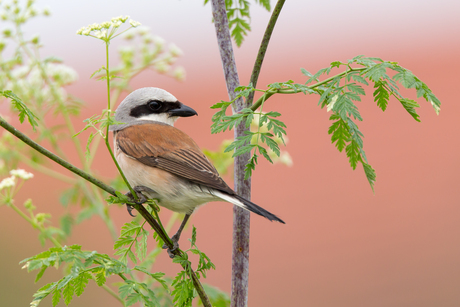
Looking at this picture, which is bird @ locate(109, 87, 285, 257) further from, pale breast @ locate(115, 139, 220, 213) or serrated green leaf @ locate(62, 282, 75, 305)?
serrated green leaf @ locate(62, 282, 75, 305)

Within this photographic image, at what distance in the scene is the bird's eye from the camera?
261 centimetres

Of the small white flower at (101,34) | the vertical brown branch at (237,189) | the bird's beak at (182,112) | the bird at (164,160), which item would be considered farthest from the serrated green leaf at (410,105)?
the bird's beak at (182,112)

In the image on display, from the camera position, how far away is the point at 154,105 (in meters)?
2.62

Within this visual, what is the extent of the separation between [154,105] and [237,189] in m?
1.17

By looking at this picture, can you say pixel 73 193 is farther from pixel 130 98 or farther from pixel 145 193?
pixel 145 193

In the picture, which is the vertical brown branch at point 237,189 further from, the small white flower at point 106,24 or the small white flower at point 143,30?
the small white flower at point 143,30

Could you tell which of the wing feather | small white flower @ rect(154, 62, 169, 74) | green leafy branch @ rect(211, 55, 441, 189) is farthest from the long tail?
small white flower @ rect(154, 62, 169, 74)

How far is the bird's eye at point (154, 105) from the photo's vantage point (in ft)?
8.56

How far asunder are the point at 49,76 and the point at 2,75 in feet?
0.87

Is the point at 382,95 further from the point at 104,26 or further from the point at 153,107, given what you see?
the point at 153,107

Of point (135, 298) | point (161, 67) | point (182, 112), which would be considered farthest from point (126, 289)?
point (161, 67)

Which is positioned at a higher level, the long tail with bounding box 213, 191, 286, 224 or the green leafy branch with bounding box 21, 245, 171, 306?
the long tail with bounding box 213, 191, 286, 224

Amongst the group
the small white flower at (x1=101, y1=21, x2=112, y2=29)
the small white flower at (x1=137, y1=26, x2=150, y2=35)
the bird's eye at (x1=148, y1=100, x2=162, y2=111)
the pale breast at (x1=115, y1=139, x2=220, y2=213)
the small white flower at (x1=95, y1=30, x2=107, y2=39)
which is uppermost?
the small white flower at (x1=137, y1=26, x2=150, y2=35)

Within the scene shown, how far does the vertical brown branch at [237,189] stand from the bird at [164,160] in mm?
69
